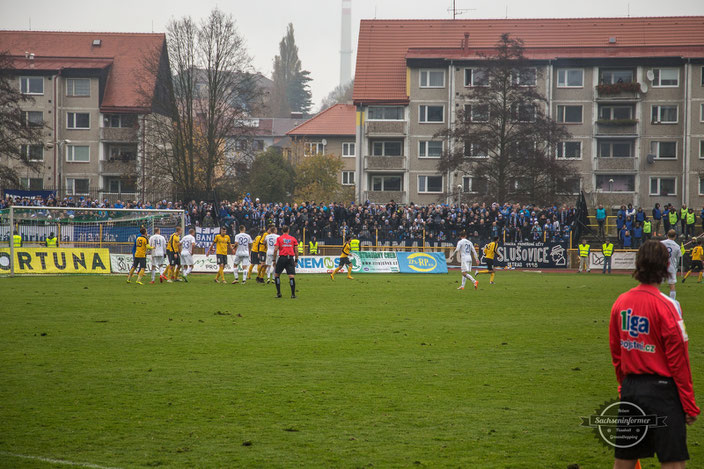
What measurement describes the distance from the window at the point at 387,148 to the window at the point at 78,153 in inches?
1051

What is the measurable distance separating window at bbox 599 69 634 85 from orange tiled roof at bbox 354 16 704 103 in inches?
66.8

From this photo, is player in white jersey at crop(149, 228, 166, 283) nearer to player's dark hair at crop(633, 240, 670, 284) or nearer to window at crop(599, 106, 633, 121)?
player's dark hair at crop(633, 240, 670, 284)

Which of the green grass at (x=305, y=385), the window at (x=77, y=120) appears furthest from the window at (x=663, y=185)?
the window at (x=77, y=120)

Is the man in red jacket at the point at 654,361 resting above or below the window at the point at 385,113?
below

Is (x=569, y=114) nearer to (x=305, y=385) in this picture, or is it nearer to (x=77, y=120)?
(x=77, y=120)

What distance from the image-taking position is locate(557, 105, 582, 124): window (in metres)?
63.1

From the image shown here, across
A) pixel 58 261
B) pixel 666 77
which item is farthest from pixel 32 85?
pixel 666 77

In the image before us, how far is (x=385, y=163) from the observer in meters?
65.2

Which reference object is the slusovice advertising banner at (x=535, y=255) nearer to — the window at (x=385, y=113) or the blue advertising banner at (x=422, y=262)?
the blue advertising banner at (x=422, y=262)

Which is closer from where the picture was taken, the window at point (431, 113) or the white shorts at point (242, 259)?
the white shorts at point (242, 259)

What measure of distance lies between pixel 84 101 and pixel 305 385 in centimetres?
6378

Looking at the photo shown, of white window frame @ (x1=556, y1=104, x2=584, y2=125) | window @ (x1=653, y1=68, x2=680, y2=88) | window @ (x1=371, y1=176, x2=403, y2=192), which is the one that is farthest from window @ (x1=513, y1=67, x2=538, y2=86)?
window @ (x1=371, y1=176, x2=403, y2=192)

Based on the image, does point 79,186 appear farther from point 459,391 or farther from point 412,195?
point 459,391

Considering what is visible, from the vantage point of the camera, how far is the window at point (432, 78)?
64062 millimetres
